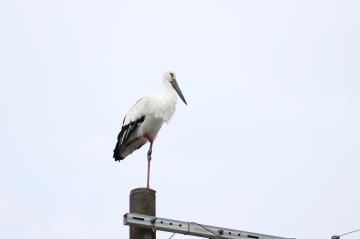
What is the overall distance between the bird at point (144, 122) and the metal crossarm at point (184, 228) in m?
4.85

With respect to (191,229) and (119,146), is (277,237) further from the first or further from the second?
(119,146)

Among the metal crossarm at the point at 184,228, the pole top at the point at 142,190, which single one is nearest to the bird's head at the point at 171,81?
the pole top at the point at 142,190

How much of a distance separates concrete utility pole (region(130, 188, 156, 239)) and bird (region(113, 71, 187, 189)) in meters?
4.67

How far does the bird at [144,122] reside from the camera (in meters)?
11.6

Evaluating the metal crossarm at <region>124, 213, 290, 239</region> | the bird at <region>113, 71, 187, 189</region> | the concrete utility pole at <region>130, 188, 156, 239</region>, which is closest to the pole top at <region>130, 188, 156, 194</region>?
the concrete utility pole at <region>130, 188, 156, 239</region>

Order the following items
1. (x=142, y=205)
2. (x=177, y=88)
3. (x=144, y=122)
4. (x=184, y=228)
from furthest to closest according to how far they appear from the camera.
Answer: (x=177, y=88), (x=144, y=122), (x=142, y=205), (x=184, y=228)

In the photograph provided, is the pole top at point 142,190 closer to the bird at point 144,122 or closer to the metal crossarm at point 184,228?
the metal crossarm at point 184,228

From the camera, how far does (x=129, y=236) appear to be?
670 cm

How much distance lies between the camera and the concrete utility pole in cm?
665

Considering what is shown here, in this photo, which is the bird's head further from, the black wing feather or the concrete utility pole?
the concrete utility pole

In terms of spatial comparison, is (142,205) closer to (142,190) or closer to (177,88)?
(142,190)

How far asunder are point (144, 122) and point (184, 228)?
202 inches

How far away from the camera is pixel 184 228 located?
6648 millimetres

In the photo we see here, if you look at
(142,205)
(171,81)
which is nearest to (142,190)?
(142,205)
